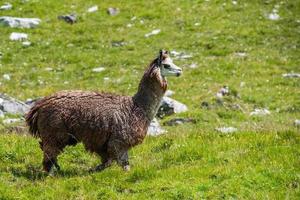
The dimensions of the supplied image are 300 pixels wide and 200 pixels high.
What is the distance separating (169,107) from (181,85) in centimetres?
351

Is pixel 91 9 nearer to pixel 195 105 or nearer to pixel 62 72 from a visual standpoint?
pixel 62 72

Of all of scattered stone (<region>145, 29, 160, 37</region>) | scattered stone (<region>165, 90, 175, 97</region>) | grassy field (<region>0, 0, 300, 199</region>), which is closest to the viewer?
grassy field (<region>0, 0, 300, 199</region>)

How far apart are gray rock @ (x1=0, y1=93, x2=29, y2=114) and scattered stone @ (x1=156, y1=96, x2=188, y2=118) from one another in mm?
4531

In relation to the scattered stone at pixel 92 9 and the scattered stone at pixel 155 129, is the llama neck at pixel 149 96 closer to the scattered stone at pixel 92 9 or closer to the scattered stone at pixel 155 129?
the scattered stone at pixel 155 129

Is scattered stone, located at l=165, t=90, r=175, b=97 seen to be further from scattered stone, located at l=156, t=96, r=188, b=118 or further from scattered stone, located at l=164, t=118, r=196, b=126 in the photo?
scattered stone, located at l=164, t=118, r=196, b=126

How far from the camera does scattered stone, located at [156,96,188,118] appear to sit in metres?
21.2

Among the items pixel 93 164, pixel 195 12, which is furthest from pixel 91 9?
pixel 93 164

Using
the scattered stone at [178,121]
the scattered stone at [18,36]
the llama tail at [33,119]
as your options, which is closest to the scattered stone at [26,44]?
the scattered stone at [18,36]

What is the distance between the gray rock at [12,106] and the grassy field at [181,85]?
2832mm

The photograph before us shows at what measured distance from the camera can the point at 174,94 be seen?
2367cm

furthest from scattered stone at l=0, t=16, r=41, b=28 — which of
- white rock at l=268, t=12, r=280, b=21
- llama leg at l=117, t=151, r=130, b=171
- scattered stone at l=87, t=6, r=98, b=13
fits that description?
llama leg at l=117, t=151, r=130, b=171

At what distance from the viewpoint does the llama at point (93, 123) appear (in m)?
12.3

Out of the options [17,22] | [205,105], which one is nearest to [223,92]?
[205,105]

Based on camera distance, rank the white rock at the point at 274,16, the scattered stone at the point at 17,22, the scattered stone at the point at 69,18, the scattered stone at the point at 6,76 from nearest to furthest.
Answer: the scattered stone at the point at 6,76 < the scattered stone at the point at 17,22 < the white rock at the point at 274,16 < the scattered stone at the point at 69,18
